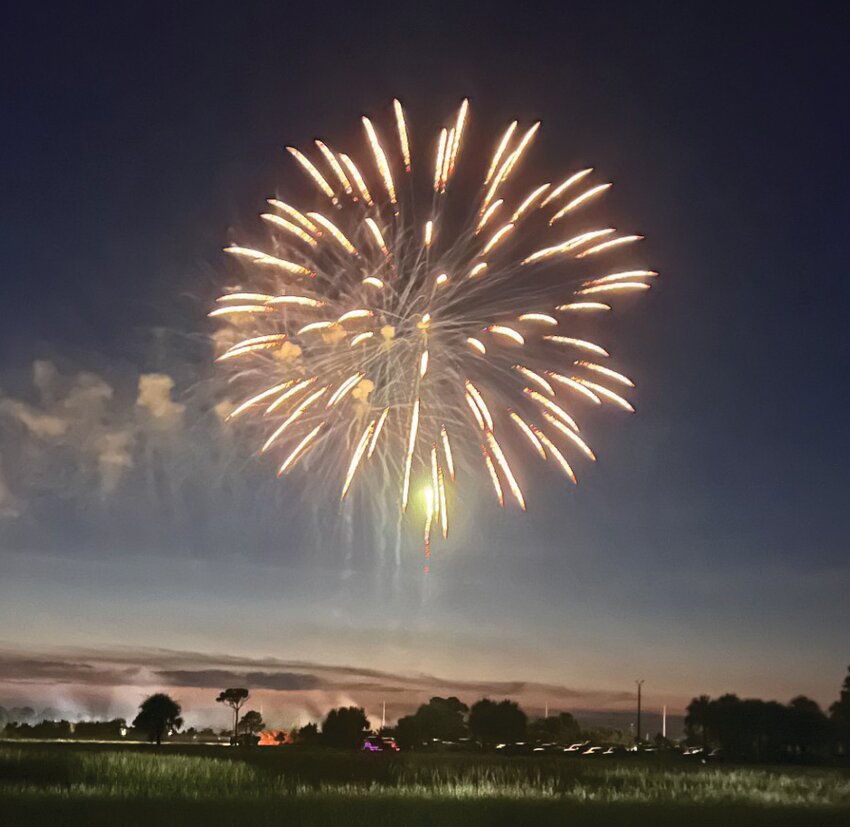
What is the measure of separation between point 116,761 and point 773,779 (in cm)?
3721

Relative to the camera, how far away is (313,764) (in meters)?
64.1

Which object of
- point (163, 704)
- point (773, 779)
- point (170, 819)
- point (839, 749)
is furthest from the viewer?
point (163, 704)

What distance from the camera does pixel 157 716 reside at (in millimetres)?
130250

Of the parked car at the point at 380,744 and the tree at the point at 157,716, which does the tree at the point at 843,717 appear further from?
the tree at the point at 157,716

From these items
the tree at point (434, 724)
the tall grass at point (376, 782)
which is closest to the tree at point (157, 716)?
the tree at point (434, 724)

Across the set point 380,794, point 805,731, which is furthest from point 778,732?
point 380,794

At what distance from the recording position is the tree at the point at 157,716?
130 meters

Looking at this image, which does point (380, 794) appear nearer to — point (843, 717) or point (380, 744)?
point (380, 744)

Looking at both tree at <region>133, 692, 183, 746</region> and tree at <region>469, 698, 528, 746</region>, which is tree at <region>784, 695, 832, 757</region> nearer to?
tree at <region>469, 698, 528, 746</region>

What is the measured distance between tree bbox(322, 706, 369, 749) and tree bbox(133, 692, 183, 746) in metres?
30.5

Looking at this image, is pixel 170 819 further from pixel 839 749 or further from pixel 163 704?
pixel 163 704

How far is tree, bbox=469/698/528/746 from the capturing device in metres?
140

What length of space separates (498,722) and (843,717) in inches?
A: 1689

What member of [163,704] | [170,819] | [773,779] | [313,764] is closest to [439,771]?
[313,764]
